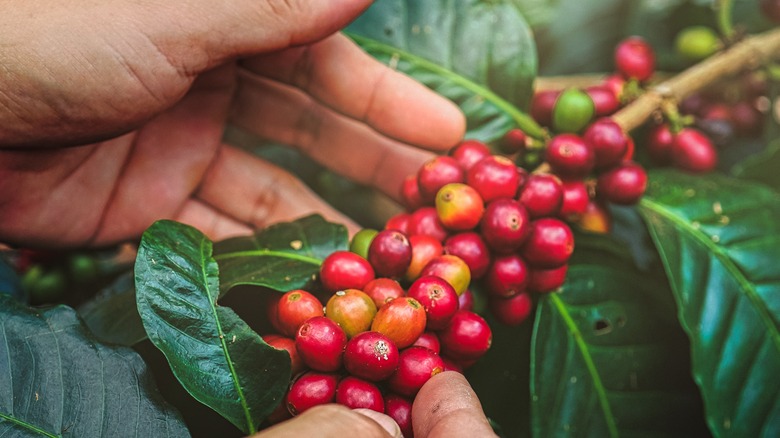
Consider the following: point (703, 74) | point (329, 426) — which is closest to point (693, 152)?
point (703, 74)

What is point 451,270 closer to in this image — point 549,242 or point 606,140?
point 549,242

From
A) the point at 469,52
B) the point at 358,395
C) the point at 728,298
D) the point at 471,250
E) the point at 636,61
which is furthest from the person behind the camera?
the point at 636,61

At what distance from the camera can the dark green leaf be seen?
869mm

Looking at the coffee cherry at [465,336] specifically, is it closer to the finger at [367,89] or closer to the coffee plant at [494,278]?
the coffee plant at [494,278]

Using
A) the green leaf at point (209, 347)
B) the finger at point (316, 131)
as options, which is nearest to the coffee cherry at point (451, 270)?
the green leaf at point (209, 347)

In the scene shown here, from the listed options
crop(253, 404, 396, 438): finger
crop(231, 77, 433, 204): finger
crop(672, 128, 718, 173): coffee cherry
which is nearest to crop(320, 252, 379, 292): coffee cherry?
crop(253, 404, 396, 438): finger

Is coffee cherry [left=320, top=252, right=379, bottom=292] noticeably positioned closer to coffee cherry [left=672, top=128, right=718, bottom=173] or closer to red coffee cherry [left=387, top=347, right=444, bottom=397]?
red coffee cherry [left=387, top=347, right=444, bottom=397]

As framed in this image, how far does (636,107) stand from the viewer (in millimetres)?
1224

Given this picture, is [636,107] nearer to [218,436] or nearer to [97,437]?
[218,436]

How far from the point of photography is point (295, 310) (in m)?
0.80

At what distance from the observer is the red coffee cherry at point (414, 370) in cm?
75

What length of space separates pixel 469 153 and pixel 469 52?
237 mm

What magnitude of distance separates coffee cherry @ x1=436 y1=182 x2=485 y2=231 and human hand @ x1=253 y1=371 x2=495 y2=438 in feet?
0.84

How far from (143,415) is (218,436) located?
0.11 m
